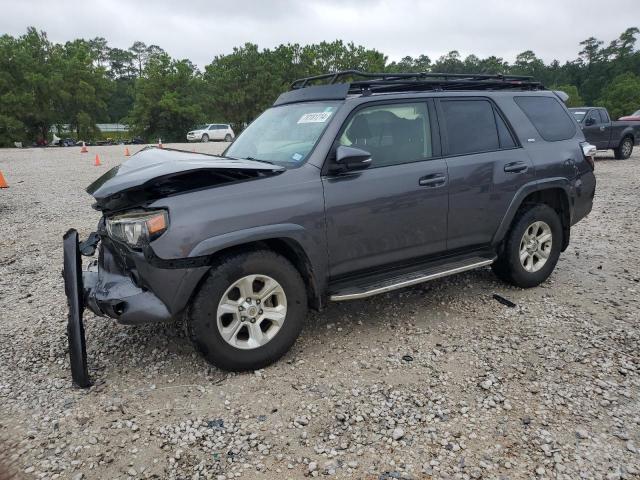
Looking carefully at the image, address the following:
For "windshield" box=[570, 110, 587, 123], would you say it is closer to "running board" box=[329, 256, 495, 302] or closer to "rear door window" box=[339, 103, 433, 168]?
"running board" box=[329, 256, 495, 302]

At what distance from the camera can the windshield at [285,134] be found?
3701 mm

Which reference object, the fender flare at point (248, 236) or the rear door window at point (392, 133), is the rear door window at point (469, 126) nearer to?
the rear door window at point (392, 133)

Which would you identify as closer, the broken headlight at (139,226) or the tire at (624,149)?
the broken headlight at (139,226)

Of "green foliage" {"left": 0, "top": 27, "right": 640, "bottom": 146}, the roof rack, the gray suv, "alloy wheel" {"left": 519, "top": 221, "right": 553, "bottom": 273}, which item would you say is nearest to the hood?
the gray suv

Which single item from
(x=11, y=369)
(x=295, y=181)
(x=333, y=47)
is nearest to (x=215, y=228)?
(x=295, y=181)

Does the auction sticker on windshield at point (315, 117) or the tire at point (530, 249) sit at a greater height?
the auction sticker on windshield at point (315, 117)

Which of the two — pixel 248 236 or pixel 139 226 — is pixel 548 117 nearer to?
pixel 248 236

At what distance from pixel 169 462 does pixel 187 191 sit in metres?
1.61

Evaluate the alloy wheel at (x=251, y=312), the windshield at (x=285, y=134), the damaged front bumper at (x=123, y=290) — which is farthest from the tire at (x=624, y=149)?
the damaged front bumper at (x=123, y=290)

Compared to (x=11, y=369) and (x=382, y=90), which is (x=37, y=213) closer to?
(x=11, y=369)

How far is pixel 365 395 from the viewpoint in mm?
3117

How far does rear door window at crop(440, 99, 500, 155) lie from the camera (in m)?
4.19

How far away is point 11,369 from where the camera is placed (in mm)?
3473

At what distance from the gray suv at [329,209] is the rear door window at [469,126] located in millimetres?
14
